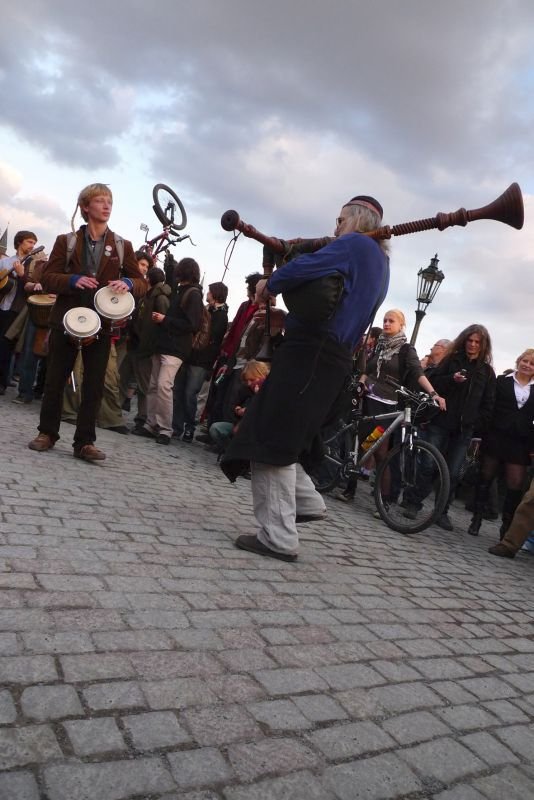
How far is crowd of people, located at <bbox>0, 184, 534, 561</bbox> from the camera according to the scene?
3842 mm

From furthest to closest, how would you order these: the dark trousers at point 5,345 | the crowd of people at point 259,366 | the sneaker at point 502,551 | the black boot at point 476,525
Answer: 1. the dark trousers at point 5,345
2. the black boot at point 476,525
3. the sneaker at point 502,551
4. the crowd of people at point 259,366

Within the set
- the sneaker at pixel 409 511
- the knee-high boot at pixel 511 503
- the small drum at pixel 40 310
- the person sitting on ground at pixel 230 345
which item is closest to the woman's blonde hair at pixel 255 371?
the person sitting on ground at pixel 230 345

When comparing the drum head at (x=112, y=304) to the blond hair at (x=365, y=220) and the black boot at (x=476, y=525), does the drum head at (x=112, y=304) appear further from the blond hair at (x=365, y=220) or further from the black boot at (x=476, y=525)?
the black boot at (x=476, y=525)

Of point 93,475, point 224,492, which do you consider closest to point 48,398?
point 93,475

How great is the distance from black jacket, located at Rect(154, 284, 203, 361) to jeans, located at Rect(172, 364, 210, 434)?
68 centimetres

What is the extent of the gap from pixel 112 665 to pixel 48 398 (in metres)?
3.77

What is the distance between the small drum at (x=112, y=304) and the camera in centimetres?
548

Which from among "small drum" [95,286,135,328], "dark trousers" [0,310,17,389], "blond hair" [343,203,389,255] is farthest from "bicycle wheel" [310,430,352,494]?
"dark trousers" [0,310,17,389]

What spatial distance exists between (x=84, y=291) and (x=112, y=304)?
246 millimetres

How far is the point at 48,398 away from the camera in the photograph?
5629 millimetres

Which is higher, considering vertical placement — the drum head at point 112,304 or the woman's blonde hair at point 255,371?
the drum head at point 112,304

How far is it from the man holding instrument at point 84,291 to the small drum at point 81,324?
0.43 ft

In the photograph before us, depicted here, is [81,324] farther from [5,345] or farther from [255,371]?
[5,345]

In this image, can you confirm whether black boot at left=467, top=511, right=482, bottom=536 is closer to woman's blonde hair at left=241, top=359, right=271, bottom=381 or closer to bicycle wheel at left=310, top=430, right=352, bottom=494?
bicycle wheel at left=310, top=430, right=352, bottom=494
